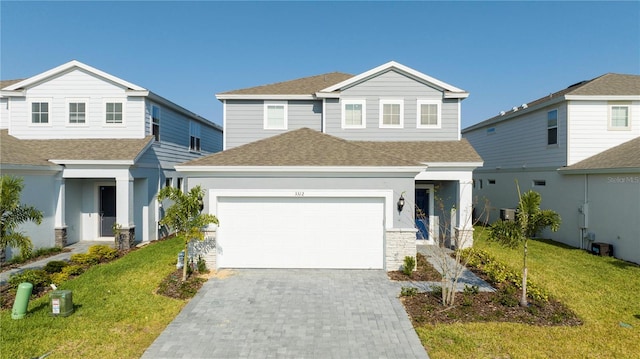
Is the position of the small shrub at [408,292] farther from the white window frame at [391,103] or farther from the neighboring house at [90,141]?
the neighboring house at [90,141]

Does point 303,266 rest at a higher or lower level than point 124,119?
lower

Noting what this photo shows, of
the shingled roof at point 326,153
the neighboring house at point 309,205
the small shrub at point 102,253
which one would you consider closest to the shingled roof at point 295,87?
the shingled roof at point 326,153

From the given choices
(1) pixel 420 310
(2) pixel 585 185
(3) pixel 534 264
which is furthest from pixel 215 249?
(2) pixel 585 185

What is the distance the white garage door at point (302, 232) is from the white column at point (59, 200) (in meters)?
8.20

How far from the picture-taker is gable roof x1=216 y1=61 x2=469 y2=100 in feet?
49.2

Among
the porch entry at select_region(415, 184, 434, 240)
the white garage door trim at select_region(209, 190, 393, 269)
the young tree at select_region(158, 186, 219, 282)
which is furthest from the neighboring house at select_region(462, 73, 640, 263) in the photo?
the young tree at select_region(158, 186, 219, 282)

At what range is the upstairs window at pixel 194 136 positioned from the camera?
67.8ft

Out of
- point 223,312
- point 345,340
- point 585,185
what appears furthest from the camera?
point 585,185

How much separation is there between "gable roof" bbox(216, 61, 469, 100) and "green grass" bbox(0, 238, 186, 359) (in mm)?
9257

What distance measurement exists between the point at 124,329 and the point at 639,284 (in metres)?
13.6

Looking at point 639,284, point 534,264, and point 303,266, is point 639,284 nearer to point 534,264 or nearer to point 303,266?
point 534,264

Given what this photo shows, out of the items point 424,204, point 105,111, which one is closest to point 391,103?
point 424,204

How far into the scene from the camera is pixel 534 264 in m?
11.8

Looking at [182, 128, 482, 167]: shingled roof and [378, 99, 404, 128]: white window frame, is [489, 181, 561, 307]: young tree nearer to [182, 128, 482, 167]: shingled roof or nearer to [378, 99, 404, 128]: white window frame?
[182, 128, 482, 167]: shingled roof
